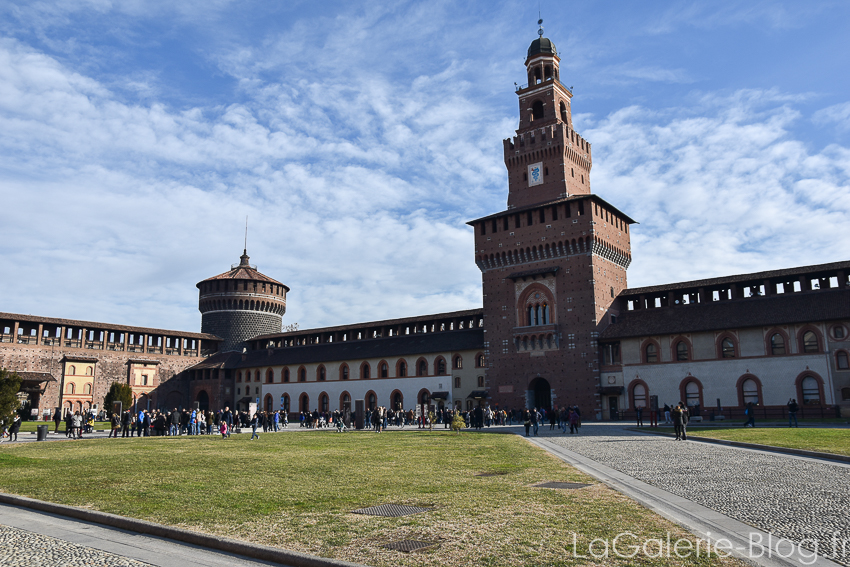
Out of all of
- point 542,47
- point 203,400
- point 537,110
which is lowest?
point 203,400

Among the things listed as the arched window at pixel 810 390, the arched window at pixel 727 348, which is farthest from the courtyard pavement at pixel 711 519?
the arched window at pixel 727 348

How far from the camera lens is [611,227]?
49531 mm

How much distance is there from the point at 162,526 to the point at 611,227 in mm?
46101

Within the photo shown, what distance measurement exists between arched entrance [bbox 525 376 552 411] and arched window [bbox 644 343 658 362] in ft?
24.6

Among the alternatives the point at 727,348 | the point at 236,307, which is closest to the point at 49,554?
the point at 727,348

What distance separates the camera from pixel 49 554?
22.5 ft

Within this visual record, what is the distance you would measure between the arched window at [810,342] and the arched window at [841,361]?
1125 mm

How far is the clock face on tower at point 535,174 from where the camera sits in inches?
2044

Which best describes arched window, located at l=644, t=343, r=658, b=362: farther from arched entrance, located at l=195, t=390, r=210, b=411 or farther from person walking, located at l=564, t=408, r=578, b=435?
arched entrance, located at l=195, t=390, r=210, b=411

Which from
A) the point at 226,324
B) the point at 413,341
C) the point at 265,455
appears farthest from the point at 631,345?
the point at 226,324

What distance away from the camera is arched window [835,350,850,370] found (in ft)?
122

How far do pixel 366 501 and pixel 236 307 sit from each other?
67569 mm

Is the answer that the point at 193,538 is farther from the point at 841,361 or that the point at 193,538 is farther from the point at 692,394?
the point at 841,361

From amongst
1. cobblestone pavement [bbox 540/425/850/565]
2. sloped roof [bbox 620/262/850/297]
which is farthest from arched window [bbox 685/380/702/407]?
cobblestone pavement [bbox 540/425/850/565]
